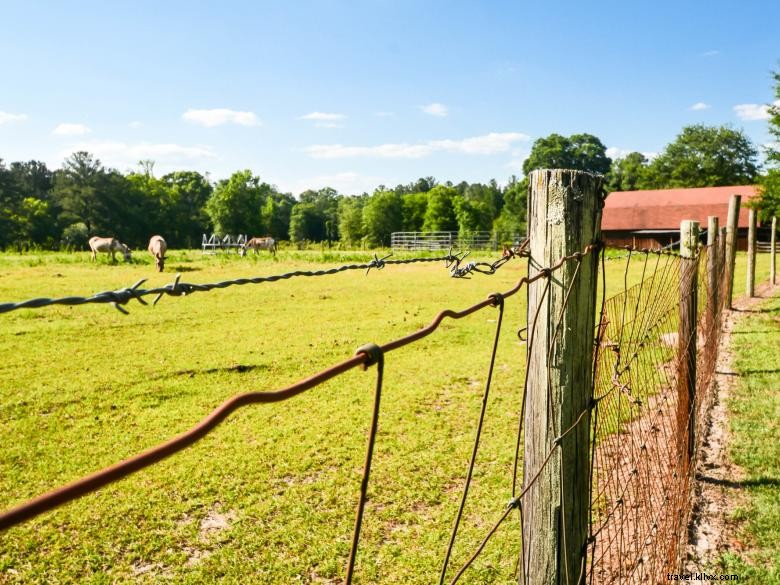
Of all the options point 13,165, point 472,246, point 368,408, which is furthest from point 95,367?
point 13,165

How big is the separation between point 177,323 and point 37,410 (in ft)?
16.2

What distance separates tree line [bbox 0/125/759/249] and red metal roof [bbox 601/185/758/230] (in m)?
11.8

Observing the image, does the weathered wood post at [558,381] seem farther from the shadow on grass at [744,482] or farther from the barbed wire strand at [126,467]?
the shadow on grass at [744,482]

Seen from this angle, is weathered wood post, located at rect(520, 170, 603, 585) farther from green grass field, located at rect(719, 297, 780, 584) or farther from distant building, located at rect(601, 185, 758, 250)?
distant building, located at rect(601, 185, 758, 250)

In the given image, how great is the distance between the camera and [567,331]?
→ 1.52 metres

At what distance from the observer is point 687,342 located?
3.57 metres

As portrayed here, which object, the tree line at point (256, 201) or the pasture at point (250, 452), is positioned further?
the tree line at point (256, 201)

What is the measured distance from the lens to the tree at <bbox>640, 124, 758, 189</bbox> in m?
62.9

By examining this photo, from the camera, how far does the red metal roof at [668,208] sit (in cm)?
4053

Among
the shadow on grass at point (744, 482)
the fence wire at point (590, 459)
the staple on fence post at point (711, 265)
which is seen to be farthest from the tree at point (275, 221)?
the shadow on grass at point (744, 482)

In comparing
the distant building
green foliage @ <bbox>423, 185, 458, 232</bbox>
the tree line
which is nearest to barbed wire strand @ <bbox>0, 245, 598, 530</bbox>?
the distant building

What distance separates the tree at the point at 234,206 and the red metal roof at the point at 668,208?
148ft

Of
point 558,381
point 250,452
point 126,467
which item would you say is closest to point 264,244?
point 250,452

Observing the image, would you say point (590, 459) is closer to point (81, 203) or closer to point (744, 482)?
point (744, 482)
